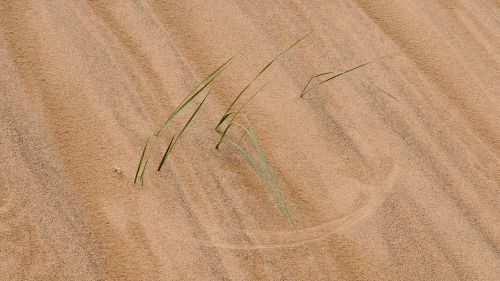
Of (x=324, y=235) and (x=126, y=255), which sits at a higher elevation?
(x=126, y=255)

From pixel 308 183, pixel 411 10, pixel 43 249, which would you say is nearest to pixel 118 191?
pixel 43 249

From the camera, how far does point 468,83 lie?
2.08m

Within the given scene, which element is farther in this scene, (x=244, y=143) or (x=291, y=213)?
(x=244, y=143)

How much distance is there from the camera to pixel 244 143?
173 centimetres

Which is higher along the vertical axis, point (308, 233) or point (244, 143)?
point (244, 143)

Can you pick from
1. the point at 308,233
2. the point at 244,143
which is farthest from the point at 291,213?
the point at 244,143

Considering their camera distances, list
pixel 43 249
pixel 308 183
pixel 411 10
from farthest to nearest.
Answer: pixel 411 10
pixel 308 183
pixel 43 249

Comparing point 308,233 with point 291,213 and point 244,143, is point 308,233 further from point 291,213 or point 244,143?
point 244,143

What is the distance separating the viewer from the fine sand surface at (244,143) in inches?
57.5

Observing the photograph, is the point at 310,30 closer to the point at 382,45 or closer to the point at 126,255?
the point at 382,45

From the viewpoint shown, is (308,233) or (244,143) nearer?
(308,233)

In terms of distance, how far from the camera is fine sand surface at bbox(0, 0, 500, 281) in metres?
1.46

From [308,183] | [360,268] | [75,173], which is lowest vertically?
[360,268]

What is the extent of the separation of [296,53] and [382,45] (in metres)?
0.28
